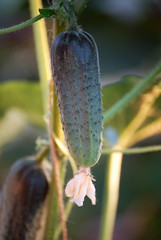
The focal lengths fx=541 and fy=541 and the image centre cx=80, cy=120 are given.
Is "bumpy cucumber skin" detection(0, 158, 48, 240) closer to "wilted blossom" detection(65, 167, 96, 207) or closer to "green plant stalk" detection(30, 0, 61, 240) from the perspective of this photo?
"green plant stalk" detection(30, 0, 61, 240)

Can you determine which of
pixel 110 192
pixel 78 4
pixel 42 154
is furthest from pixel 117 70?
pixel 78 4

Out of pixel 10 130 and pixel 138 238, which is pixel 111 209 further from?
pixel 138 238

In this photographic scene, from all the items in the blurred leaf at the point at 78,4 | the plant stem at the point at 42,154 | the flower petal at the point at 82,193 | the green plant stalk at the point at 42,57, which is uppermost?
the green plant stalk at the point at 42,57

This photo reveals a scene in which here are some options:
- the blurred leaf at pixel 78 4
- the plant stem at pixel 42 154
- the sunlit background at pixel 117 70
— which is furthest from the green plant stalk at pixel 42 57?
the sunlit background at pixel 117 70

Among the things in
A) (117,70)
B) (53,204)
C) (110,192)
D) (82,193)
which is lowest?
(82,193)

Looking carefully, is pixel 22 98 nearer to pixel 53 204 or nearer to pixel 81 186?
pixel 53 204

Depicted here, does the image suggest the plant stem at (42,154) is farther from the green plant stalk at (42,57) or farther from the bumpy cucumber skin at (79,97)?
the bumpy cucumber skin at (79,97)
